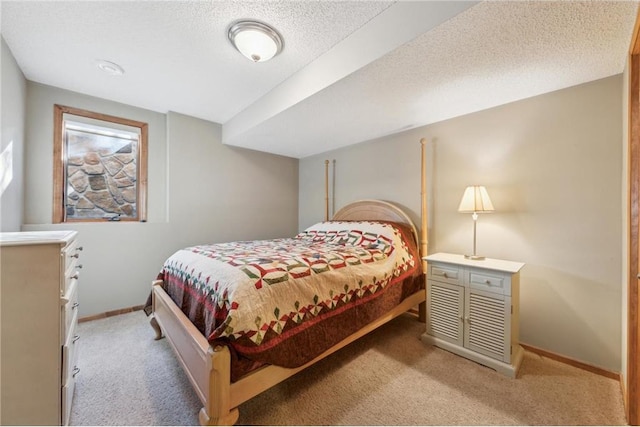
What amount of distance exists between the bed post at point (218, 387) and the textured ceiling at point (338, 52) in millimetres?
1876

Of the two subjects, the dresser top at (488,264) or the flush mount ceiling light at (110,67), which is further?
the flush mount ceiling light at (110,67)

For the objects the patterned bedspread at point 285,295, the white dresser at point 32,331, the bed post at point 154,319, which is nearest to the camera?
the white dresser at point 32,331

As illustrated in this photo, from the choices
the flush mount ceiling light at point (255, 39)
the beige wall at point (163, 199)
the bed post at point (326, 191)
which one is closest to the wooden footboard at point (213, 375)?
the beige wall at point (163, 199)

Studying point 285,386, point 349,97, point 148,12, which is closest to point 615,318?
point 285,386

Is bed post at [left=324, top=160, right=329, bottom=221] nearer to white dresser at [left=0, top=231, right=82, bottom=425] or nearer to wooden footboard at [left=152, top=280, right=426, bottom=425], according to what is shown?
wooden footboard at [left=152, top=280, right=426, bottom=425]

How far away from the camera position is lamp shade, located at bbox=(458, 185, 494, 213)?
2.07 m

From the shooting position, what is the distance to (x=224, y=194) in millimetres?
3527

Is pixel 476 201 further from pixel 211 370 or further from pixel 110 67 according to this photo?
pixel 110 67

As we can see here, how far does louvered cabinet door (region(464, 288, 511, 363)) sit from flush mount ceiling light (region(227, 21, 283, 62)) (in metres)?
2.35

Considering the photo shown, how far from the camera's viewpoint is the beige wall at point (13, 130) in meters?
1.83

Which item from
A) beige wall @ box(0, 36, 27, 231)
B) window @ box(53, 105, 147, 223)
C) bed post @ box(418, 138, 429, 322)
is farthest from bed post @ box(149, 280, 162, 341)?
bed post @ box(418, 138, 429, 322)

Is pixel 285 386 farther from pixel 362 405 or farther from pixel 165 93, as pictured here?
pixel 165 93

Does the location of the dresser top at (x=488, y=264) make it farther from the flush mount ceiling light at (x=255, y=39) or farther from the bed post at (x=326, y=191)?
the flush mount ceiling light at (x=255, y=39)

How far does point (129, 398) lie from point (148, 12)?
2.39 metres
